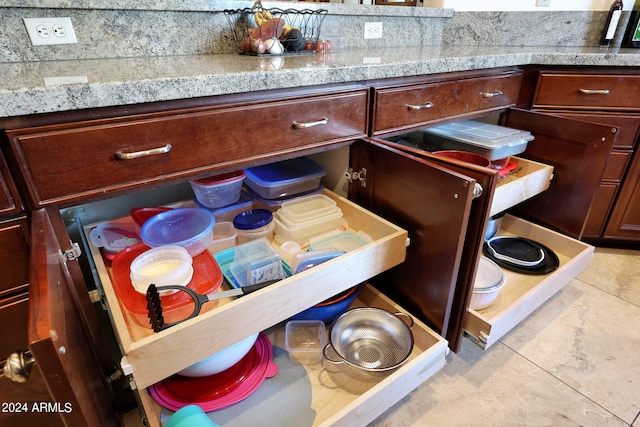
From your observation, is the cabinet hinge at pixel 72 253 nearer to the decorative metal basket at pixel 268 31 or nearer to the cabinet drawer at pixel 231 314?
the cabinet drawer at pixel 231 314

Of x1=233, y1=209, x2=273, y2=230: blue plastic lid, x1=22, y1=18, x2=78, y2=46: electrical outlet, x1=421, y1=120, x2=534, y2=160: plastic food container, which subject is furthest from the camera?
x1=421, y1=120, x2=534, y2=160: plastic food container

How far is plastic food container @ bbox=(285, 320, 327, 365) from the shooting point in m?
1.04

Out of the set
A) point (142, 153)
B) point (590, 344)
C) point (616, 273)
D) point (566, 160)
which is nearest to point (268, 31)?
point (142, 153)

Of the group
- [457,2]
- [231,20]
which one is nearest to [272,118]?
[231,20]

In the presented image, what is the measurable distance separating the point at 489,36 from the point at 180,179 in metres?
1.86

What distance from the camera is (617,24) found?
5.72ft

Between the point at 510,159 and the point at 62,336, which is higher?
the point at 62,336

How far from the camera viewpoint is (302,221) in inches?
43.7

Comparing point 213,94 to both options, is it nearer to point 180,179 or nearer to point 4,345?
point 180,179

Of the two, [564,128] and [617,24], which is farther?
[617,24]

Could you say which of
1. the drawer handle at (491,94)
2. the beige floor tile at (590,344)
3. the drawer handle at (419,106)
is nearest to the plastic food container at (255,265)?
the drawer handle at (419,106)

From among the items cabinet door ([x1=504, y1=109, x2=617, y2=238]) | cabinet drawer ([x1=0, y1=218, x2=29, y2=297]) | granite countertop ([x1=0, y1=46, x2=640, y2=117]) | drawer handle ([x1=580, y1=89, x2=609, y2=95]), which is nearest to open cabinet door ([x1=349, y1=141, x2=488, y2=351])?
granite countertop ([x1=0, y1=46, x2=640, y2=117])

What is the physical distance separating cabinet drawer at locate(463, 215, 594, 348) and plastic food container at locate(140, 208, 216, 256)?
775mm

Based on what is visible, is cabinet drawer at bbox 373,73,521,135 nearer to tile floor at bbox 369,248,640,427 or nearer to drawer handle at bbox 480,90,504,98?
drawer handle at bbox 480,90,504,98
